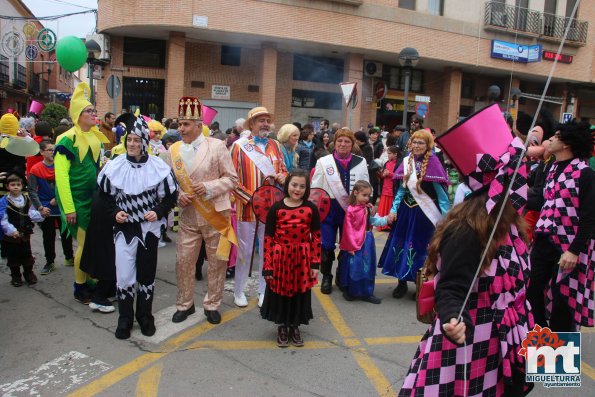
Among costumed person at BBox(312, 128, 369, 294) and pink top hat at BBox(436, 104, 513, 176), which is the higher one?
pink top hat at BBox(436, 104, 513, 176)

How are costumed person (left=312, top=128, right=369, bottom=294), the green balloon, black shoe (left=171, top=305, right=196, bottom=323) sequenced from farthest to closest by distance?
1. the green balloon
2. costumed person (left=312, top=128, right=369, bottom=294)
3. black shoe (left=171, top=305, right=196, bottom=323)

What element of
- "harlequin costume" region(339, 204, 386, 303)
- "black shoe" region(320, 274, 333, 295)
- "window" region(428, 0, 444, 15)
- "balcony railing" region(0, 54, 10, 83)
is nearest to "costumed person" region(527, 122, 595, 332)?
"harlequin costume" region(339, 204, 386, 303)

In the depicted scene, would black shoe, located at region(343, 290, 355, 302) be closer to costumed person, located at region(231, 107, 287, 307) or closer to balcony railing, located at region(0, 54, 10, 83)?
costumed person, located at region(231, 107, 287, 307)

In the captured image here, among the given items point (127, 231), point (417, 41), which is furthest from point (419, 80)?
point (127, 231)

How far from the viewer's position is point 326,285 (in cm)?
547

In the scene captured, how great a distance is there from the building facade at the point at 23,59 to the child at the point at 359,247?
15959mm

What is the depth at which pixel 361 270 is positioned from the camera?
5133 millimetres

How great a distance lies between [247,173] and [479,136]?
317cm

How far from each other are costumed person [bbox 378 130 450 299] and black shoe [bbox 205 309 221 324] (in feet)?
6.60

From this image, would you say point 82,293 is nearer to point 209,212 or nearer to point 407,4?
point 209,212

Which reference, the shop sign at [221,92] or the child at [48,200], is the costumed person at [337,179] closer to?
the child at [48,200]

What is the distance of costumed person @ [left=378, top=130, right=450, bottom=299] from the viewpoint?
514 cm

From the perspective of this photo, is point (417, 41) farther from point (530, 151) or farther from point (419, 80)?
point (530, 151)

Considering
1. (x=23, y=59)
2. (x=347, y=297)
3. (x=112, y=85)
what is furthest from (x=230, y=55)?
(x=347, y=297)
